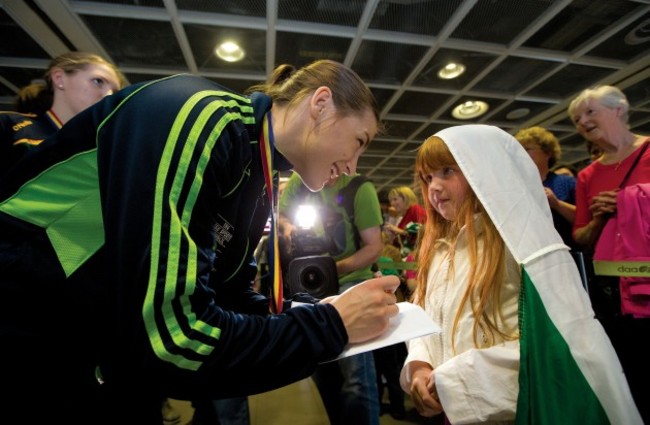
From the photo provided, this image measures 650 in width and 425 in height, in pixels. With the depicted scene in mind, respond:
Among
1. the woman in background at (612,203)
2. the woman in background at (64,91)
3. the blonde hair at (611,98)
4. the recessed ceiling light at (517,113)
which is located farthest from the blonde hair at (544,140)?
the recessed ceiling light at (517,113)

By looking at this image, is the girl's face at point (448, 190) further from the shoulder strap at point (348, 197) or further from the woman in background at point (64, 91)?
the woman in background at point (64, 91)

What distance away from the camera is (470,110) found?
250 inches

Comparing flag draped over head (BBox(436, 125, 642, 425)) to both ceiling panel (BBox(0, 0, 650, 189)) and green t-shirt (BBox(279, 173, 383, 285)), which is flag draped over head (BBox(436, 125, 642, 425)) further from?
ceiling panel (BBox(0, 0, 650, 189))

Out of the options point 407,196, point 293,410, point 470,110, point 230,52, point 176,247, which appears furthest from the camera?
point 470,110

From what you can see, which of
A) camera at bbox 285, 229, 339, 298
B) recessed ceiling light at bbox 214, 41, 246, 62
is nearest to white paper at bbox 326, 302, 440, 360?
camera at bbox 285, 229, 339, 298

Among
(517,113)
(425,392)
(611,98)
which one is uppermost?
(517,113)

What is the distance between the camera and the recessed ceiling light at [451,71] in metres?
4.84

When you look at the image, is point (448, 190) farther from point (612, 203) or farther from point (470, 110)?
point (470, 110)

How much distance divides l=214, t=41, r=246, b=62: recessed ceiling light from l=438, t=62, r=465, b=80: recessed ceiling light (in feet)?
9.48

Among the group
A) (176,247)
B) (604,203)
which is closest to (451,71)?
(604,203)

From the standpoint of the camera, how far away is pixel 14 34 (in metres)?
3.78

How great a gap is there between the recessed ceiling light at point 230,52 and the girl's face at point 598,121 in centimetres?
386

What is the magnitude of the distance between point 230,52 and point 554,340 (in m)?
4.78

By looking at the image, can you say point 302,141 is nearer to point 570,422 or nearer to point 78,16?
point 570,422
